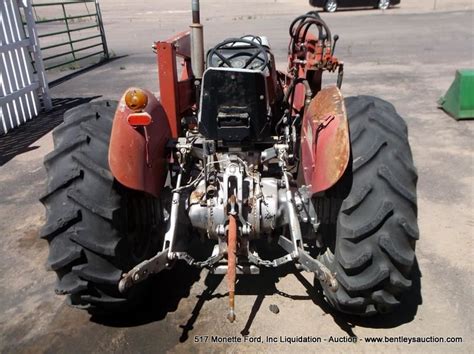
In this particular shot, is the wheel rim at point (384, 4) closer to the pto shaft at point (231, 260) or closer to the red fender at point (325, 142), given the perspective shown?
the red fender at point (325, 142)

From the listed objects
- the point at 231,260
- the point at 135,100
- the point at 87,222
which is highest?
the point at 135,100

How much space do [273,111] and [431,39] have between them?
12352mm

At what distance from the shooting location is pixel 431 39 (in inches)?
560

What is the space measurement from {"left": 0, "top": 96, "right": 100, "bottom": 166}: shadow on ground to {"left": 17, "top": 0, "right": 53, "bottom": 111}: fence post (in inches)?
9.5

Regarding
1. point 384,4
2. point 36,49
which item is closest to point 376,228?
point 36,49

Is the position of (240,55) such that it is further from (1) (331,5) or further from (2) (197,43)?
(1) (331,5)

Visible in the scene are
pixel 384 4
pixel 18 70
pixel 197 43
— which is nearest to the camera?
pixel 197 43

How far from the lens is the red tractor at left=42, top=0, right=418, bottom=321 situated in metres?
2.56

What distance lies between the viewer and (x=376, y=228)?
2.53 m

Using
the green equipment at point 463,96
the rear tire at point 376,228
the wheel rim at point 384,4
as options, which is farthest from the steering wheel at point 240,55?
the wheel rim at point 384,4

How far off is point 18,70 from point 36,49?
68 cm

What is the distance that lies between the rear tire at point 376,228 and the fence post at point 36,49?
7.28m

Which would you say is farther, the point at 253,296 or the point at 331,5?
the point at 331,5

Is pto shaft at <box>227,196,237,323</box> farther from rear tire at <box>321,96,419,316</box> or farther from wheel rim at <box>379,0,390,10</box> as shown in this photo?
wheel rim at <box>379,0,390,10</box>
